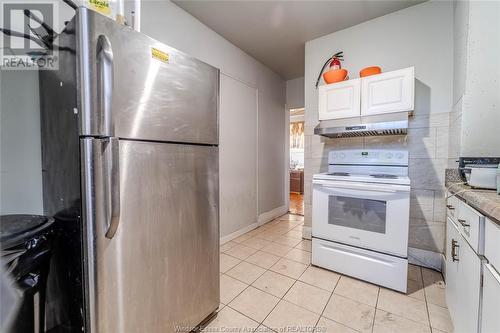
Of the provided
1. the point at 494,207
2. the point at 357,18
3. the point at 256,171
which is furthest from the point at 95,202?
the point at 357,18

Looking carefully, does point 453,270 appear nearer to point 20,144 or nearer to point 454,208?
point 454,208

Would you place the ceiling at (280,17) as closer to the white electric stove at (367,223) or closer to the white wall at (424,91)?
the white wall at (424,91)

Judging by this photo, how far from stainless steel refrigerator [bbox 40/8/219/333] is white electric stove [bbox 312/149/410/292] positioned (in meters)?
1.19

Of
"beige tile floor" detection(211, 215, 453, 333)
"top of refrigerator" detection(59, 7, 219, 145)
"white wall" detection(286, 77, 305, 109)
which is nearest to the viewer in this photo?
"top of refrigerator" detection(59, 7, 219, 145)

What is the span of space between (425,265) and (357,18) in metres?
2.68

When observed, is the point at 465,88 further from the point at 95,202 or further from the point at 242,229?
the point at 242,229

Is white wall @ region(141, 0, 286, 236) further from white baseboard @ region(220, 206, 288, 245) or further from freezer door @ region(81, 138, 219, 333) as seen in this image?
freezer door @ region(81, 138, 219, 333)

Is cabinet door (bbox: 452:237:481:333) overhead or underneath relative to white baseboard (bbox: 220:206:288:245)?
overhead

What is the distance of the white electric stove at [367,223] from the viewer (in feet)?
5.59

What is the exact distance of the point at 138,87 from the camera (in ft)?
3.19

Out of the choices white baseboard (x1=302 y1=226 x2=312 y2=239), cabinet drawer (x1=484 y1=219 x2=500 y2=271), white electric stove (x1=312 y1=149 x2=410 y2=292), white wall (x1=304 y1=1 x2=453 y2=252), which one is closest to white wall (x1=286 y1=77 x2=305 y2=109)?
white wall (x1=304 y1=1 x2=453 y2=252)

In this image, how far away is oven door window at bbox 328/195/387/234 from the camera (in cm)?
181

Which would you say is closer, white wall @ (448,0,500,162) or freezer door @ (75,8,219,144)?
freezer door @ (75,8,219,144)

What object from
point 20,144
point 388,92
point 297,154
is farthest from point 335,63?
point 297,154
